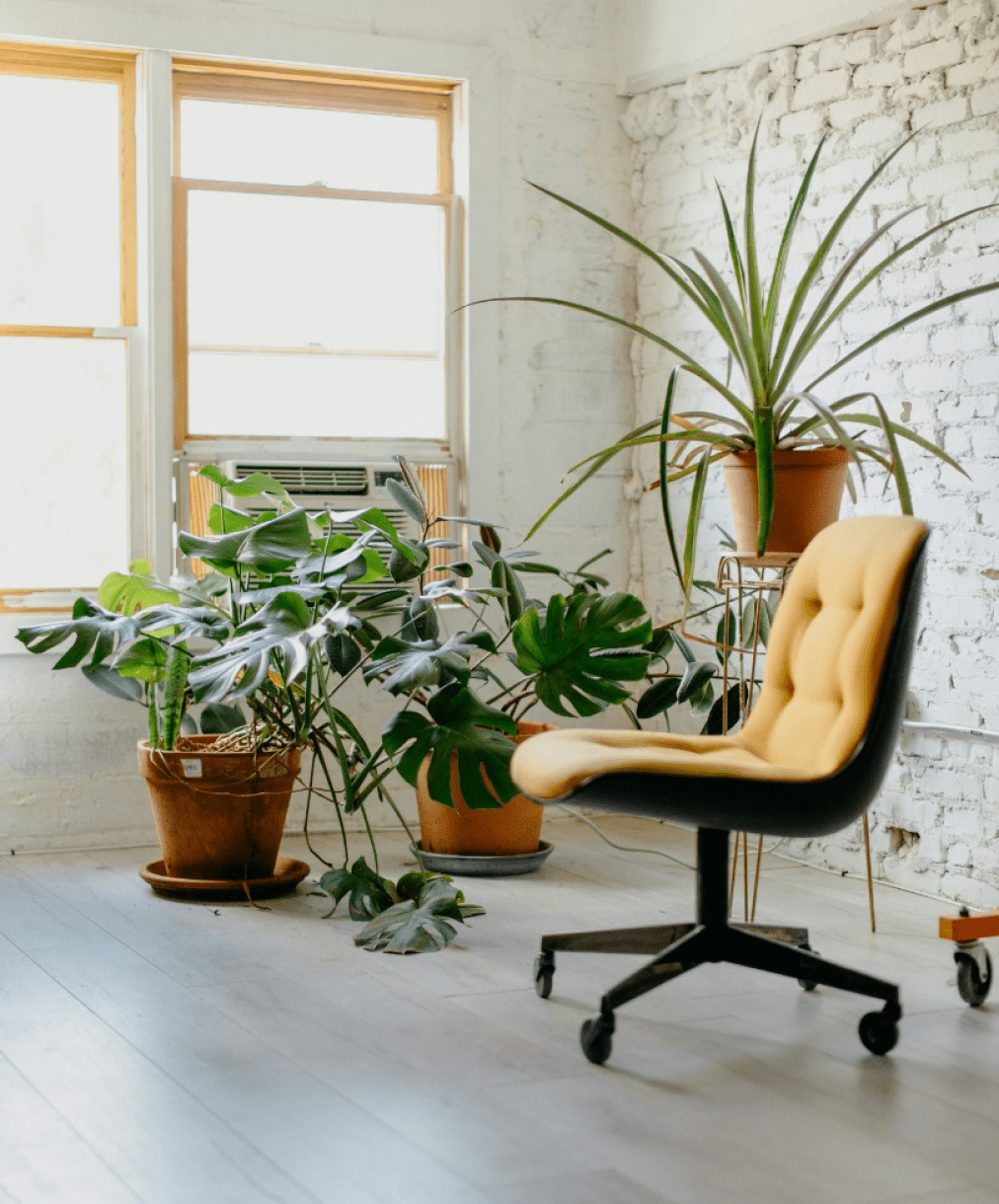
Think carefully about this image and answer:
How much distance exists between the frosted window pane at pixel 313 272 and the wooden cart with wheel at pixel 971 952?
268cm

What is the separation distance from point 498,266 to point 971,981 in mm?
2777

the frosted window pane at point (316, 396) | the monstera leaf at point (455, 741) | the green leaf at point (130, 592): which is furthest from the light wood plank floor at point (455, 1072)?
the frosted window pane at point (316, 396)

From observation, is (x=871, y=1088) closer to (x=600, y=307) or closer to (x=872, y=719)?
(x=872, y=719)

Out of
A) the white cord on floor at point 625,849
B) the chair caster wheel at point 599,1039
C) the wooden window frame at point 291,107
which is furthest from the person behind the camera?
the wooden window frame at point 291,107

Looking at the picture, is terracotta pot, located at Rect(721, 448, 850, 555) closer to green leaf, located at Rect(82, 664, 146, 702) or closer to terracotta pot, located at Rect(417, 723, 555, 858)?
terracotta pot, located at Rect(417, 723, 555, 858)

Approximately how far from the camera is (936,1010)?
2.98 meters

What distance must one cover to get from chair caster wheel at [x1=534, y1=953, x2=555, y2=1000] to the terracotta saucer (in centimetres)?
103

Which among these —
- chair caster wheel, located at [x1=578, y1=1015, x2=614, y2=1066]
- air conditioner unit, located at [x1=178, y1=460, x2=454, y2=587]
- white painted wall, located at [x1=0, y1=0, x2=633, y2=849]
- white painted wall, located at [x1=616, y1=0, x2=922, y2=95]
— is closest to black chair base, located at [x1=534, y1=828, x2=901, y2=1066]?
chair caster wheel, located at [x1=578, y1=1015, x2=614, y2=1066]

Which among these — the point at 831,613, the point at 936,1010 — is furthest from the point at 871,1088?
the point at 831,613

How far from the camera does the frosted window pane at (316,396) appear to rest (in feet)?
15.6

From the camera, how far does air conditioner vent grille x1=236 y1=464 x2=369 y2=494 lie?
186 inches

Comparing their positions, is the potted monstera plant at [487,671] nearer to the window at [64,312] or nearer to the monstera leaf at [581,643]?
the monstera leaf at [581,643]

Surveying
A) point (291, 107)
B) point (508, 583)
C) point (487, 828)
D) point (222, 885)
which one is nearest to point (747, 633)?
point (508, 583)

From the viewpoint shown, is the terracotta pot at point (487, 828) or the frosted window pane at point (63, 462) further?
the frosted window pane at point (63, 462)
